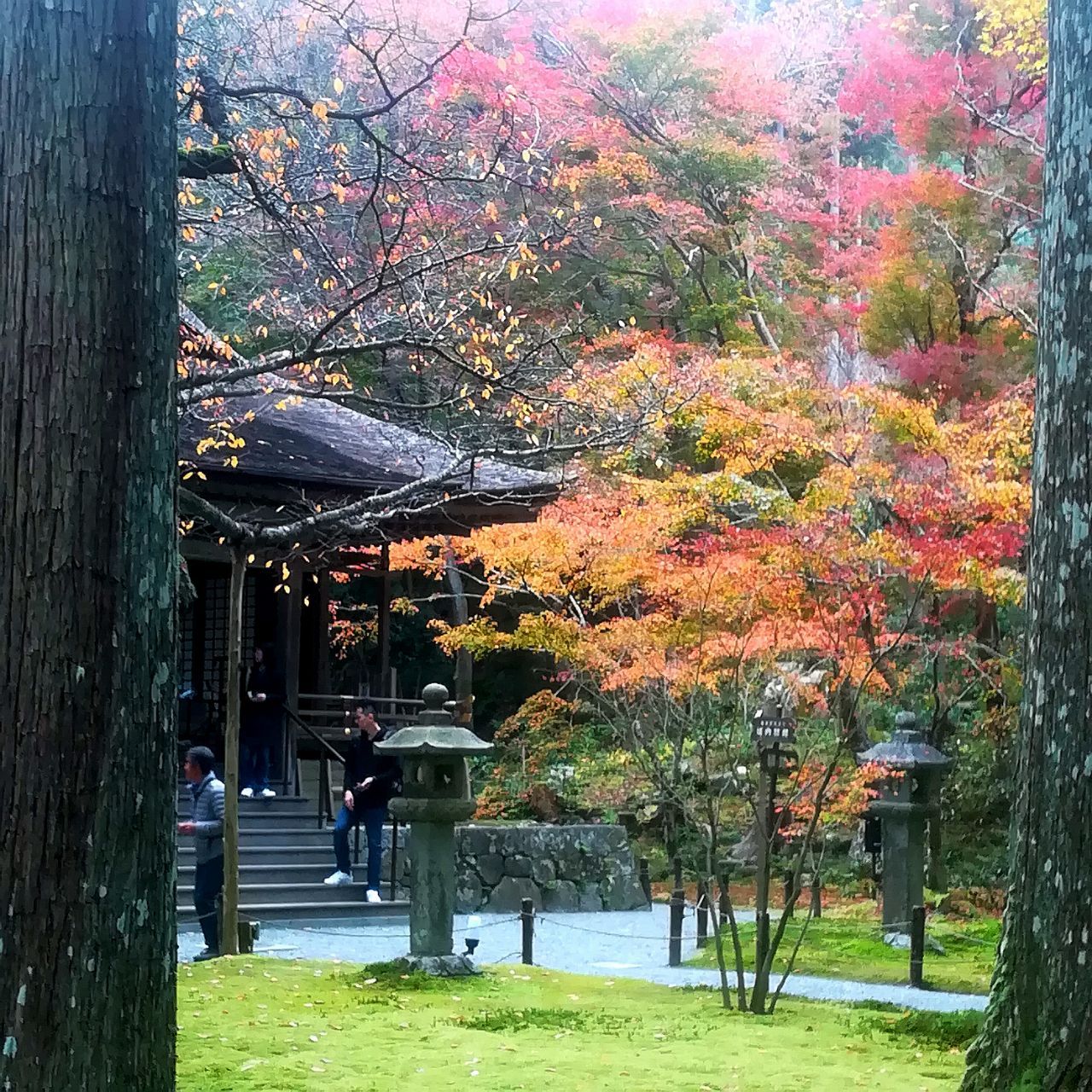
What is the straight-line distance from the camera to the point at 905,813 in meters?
11.5

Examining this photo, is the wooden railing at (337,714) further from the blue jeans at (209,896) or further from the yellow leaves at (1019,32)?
the yellow leaves at (1019,32)

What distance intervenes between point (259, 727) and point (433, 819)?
649 cm

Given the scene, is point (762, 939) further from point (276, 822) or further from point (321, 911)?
point (276, 822)

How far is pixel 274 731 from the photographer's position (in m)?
14.9

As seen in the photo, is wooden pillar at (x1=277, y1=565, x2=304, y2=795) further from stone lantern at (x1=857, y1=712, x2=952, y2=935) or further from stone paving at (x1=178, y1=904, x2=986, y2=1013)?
stone lantern at (x1=857, y1=712, x2=952, y2=935)

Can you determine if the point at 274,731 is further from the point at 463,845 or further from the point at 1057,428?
the point at 1057,428

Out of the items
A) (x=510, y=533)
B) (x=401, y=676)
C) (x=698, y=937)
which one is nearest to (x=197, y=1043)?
(x=698, y=937)

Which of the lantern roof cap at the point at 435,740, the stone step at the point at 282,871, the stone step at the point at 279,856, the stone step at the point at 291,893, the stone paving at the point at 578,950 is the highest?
the lantern roof cap at the point at 435,740

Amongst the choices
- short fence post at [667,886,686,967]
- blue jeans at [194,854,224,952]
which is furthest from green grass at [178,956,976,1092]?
short fence post at [667,886,686,967]

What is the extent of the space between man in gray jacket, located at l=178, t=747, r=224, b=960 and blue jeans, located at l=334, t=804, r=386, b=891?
2.29m

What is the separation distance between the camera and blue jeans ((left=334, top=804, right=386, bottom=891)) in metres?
12.3

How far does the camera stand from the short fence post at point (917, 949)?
984 cm

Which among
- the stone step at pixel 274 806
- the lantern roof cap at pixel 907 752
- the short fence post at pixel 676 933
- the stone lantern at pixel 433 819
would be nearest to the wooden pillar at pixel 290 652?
the stone step at pixel 274 806

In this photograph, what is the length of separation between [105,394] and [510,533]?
11.9 metres
